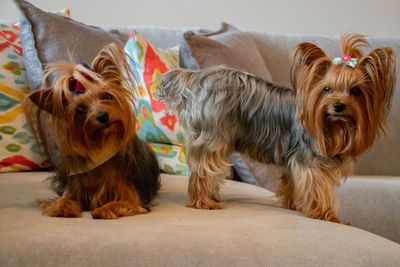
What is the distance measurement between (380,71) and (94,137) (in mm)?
1013

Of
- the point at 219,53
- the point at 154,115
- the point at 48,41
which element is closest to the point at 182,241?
the point at 154,115

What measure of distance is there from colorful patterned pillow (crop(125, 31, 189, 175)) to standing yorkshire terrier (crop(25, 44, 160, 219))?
1.75 ft

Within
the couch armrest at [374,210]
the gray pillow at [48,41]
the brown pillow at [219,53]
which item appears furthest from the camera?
the brown pillow at [219,53]

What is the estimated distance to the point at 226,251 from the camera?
1238 mm

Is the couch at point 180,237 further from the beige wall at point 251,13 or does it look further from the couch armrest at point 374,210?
the beige wall at point 251,13

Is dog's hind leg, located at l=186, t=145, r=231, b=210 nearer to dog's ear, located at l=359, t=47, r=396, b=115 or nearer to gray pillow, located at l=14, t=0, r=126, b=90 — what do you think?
dog's ear, located at l=359, t=47, r=396, b=115

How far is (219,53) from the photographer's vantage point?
2.56 meters

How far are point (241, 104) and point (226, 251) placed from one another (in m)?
0.83

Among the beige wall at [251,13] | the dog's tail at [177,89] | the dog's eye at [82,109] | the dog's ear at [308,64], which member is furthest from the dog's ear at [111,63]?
the beige wall at [251,13]

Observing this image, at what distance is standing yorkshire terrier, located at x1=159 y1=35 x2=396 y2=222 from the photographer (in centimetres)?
183

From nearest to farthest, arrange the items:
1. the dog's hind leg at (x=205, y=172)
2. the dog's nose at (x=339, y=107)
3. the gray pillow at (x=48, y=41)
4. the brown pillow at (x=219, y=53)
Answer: the dog's nose at (x=339, y=107) < the dog's hind leg at (x=205, y=172) < the gray pillow at (x=48, y=41) < the brown pillow at (x=219, y=53)

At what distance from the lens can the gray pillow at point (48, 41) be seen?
2.21 metres

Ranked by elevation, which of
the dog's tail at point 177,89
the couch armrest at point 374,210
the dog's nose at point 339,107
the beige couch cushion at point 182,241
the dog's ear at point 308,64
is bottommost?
the couch armrest at point 374,210

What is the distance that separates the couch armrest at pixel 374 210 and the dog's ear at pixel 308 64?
2.47 feet
